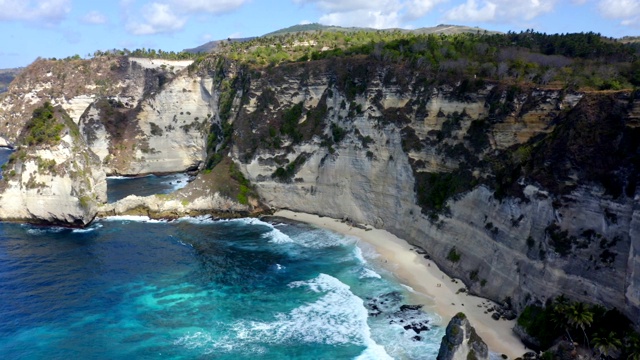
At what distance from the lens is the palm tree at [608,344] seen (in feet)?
99.8

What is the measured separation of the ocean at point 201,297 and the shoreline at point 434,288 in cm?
169

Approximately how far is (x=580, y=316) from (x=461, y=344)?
9674mm

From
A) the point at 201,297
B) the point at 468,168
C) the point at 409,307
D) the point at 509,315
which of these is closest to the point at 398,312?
the point at 409,307

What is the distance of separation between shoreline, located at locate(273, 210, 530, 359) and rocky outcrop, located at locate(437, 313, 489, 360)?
20.5ft

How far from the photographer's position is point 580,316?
3191 centimetres

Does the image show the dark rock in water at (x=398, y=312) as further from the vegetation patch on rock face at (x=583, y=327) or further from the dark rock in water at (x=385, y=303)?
the vegetation patch on rock face at (x=583, y=327)

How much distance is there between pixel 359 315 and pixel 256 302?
10.8m

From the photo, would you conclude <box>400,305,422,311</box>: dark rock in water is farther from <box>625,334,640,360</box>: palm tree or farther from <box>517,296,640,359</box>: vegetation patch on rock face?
<box>625,334,640,360</box>: palm tree

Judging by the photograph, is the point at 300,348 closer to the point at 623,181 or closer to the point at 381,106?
the point at 623,181

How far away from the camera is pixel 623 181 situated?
33906mm

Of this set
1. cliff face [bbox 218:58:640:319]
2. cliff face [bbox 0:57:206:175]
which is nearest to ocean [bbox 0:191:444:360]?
cliff face [bbox 218:58:640:319]

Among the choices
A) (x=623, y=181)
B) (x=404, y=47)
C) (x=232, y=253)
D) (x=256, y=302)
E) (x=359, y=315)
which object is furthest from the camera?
(x=404, y=47)

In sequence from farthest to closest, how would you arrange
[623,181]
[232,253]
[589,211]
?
[232,253]
[589,211]
[623,181]

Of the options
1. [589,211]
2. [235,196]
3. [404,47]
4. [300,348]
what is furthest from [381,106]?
[300,348]
